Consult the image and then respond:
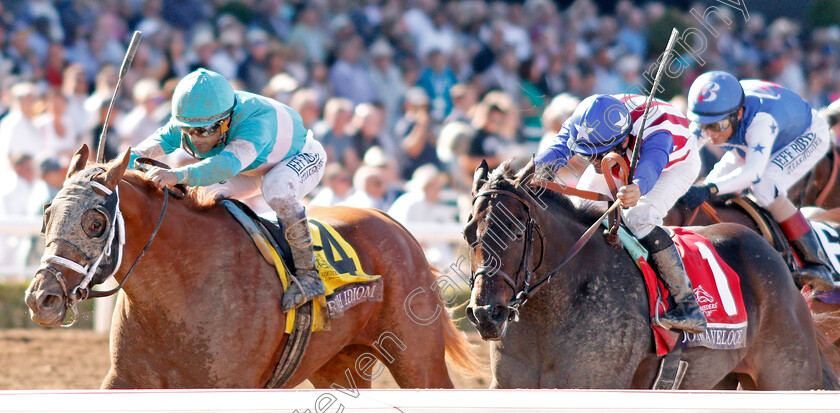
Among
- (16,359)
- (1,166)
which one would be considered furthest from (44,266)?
(1,166)

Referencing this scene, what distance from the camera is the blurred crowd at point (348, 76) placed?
890 cm

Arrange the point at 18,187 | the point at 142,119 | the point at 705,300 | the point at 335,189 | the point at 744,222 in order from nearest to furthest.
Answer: the point at 705,300, the point at 744,222, the point at 18,187, the point at 335,189, the point at 142,119

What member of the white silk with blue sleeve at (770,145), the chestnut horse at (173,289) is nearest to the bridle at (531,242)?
the chestnut horse at (173,289)

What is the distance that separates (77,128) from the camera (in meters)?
9.09

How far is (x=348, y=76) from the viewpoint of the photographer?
11.2 metres

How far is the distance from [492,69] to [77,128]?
5.33 metres

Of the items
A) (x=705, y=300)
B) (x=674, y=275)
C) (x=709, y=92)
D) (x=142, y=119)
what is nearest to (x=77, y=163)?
(x=674, y=275)

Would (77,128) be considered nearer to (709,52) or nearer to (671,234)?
(671,234)

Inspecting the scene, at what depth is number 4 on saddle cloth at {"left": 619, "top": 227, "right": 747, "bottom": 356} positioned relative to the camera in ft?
14.0

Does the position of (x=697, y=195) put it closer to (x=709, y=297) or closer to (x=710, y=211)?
(x=710, y=211)

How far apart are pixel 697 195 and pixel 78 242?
135 inches

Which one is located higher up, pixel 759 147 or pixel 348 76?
pixel 759 147

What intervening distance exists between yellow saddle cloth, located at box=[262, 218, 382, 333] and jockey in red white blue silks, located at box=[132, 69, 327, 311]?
10cm

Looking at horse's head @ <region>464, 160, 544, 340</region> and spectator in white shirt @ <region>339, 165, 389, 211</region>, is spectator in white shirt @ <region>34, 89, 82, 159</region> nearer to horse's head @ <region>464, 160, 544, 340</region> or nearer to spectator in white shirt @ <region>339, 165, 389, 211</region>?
spectator in white shirt @ <region>339, 165, 389, 211</region>
